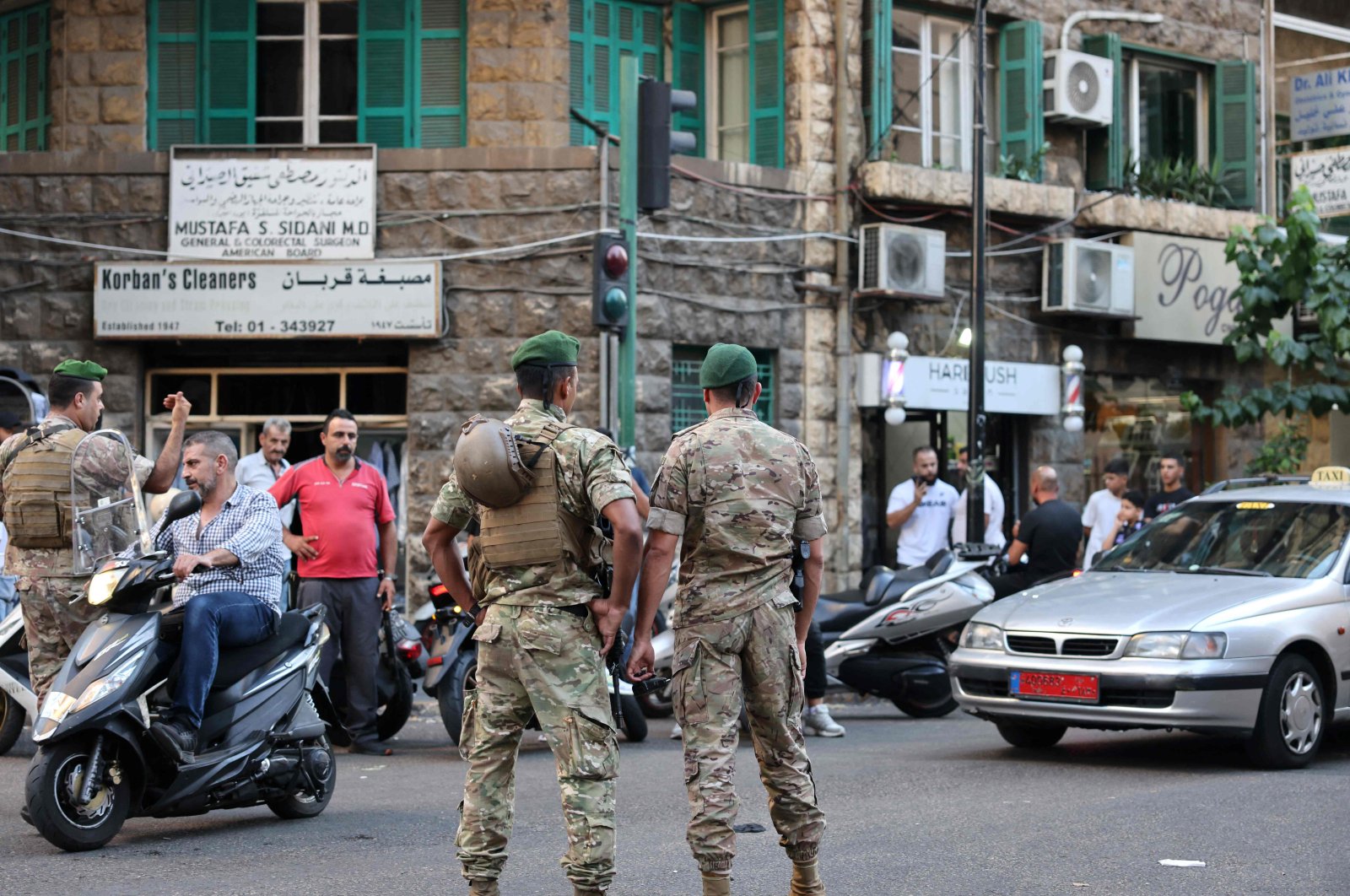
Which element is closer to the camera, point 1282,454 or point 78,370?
point 78,370

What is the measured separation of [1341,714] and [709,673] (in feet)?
17.3

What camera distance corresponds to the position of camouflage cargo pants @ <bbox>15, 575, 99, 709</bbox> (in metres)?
7.81

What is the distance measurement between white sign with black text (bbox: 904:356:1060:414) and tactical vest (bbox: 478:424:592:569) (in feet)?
41.2

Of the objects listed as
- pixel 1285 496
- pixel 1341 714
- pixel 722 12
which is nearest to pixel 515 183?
pixel 722 12

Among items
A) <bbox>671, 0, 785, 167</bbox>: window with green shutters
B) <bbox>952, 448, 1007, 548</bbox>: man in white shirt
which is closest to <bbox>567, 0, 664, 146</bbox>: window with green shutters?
<bbox>671, 0, 785, 167</bbox>: window with green shutters

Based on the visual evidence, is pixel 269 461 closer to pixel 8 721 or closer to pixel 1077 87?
pixel 8 721

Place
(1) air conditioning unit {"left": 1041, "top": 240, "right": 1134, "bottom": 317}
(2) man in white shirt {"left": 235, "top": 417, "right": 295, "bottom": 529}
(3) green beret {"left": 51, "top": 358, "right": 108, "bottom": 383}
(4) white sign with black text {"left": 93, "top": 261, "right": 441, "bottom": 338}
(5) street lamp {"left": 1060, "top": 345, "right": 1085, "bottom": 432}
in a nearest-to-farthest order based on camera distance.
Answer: (3) green beret {"left": 51, "top": 358, "right": 108, "bottom": 383}
(2) man in white shirt {"left": 235, "top": 417, "right": 295, "bottom": 529}
(4) white sign with black text {"left": 93, "top": 261, "right": 441, "bottom": 338}
(1) air conditioning unit {"left": 1041, "top": 240, "right": 1134, "bottom": 317}
(5) street lamp {"left": 1060, "top": 345, "right": 1085, "bottom": 432}

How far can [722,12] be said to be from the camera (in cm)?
1809

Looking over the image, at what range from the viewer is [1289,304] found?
17438mm

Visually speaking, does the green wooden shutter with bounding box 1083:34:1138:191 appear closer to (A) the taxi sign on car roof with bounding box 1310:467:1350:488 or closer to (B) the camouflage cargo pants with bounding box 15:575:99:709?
(A) the taxi sign on car roof with bounding box 1310:467:1350:488

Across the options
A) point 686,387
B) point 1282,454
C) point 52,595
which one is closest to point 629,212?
point 686,387

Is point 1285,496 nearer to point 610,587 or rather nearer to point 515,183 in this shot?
point 610,587

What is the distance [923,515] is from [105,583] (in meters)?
9.00

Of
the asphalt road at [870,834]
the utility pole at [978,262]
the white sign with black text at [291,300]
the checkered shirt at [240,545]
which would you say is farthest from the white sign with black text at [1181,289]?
the checkered shirt at [240,545]
